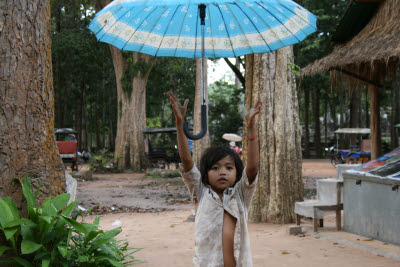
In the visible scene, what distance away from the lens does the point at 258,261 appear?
5.51 m

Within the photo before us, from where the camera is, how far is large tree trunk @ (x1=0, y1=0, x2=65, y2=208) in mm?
4023

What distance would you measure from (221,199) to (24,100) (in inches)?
84.0

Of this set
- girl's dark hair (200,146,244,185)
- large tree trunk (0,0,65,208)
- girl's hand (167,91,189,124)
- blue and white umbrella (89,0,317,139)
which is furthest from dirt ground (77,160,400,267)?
girl's hand (167,91,189,124)

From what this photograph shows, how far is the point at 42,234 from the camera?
383cm

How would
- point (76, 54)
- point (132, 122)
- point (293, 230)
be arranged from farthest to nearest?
point (76, 54), point (132, 122), point (293, 230)

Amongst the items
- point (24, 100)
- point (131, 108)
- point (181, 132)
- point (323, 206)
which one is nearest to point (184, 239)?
point (323, 206)

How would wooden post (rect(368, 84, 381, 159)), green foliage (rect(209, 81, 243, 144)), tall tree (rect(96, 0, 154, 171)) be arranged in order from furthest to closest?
green foliage (rect(209, 81, 243, 144)) < tall tree (rect(96, 0, 154, 171)) < wooden post (rect(368, 84, 381, 159))

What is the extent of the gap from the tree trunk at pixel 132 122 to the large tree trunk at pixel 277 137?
14402 millimetres

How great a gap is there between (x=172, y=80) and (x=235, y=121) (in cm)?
537

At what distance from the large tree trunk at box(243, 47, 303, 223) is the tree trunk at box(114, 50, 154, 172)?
1440 centimetres

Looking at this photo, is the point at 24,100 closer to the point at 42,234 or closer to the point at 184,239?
the point at 42,234

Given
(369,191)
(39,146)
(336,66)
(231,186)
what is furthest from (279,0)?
(336,66)

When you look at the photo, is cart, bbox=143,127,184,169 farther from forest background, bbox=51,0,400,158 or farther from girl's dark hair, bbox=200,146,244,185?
girl's dark hair, bbox=200,146,244,185

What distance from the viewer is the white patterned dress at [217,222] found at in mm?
2938
